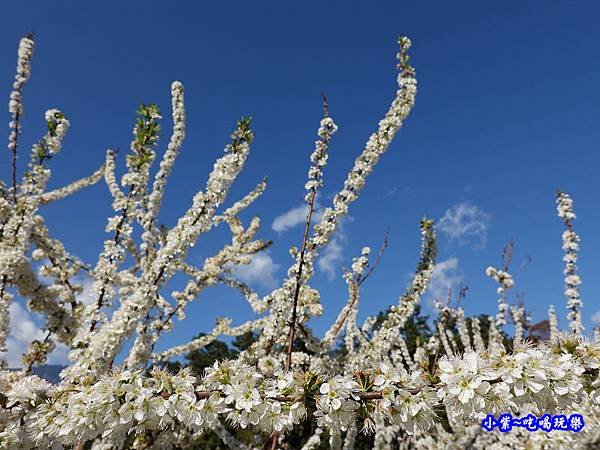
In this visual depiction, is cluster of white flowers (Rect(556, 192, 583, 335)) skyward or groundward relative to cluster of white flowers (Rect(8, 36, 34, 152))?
groundward

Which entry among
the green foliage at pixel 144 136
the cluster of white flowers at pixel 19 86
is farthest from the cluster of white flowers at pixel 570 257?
the cluster of white flowers at pixel 19 86

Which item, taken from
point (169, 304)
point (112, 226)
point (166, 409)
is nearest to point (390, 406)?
point (166, 409)

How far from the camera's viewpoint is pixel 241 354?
22.6ft

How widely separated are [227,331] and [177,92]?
5042 millimetres

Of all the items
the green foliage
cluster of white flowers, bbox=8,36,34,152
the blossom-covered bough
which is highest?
cluster of white flowers, bbox=8,36,34,152

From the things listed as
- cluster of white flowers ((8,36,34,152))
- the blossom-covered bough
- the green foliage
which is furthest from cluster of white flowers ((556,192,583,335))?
cluster of white flowers ((8,36,34,152))

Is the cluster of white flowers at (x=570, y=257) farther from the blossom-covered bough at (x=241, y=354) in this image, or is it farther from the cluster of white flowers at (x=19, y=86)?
the cluster of white flowers at (x=19, y=86)

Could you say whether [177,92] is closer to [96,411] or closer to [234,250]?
[234,250]

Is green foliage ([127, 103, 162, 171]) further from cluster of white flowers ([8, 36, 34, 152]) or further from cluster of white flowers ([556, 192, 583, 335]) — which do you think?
cluster of white flowers ([556, 192, 583, 335])

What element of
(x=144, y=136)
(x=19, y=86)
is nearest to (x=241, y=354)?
(x=144, y=136)

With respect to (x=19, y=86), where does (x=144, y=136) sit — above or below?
below

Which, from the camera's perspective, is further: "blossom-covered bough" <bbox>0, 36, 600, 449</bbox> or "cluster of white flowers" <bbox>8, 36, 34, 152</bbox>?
"cluster of white flowers" <bbox>8, 36, 34, 152</bbox>

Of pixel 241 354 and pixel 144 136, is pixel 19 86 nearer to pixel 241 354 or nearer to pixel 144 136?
pixel 144 136

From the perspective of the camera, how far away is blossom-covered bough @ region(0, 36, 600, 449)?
2.32 m
